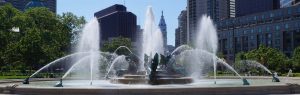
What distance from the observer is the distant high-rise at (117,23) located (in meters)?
174

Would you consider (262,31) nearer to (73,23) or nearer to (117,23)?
(117,23)

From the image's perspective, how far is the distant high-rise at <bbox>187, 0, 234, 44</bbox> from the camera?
170000 mm

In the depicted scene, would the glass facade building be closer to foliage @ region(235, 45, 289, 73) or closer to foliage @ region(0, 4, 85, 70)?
foliage @ region(235, 45, 289, 73)

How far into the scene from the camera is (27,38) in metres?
63.2

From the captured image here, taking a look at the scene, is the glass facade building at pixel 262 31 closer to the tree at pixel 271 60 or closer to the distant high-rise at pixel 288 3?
the distant high-rise at pixel 288 3

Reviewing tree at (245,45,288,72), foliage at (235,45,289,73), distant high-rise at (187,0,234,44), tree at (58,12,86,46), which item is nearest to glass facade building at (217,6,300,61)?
distant high-rise at (187,0,234,44)

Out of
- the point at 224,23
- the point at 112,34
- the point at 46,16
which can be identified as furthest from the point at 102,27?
the point at 46,16

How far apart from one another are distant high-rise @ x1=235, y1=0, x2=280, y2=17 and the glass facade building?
49.7 ft

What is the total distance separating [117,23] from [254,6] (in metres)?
50.2

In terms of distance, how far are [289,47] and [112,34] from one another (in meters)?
73.3

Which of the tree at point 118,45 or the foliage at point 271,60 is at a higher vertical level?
the tree at point 118,45

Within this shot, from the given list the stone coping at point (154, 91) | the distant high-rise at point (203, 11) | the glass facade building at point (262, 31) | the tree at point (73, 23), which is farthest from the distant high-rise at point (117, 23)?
the stone coping at point (154, 91)

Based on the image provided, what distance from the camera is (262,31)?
136m

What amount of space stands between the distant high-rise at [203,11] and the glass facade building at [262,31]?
41.5 ft
